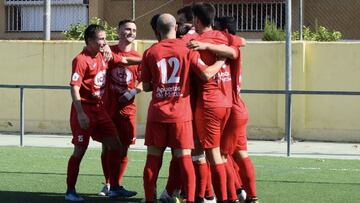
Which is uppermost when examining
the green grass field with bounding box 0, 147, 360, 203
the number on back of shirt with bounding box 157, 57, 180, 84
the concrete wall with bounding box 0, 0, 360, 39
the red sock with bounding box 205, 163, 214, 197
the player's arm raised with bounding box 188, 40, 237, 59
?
the concrete wall with bounding box 0, 0, 360, 39

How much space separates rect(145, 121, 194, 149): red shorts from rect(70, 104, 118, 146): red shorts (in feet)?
4.47

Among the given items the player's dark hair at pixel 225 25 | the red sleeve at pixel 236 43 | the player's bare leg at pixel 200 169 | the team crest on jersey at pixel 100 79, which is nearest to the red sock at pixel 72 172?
the team crest on jersey at pixel 100 79

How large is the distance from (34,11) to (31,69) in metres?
9.16

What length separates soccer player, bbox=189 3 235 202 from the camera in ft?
28.0

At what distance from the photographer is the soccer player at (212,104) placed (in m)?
8.54

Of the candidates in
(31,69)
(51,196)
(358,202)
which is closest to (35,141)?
(31,69)

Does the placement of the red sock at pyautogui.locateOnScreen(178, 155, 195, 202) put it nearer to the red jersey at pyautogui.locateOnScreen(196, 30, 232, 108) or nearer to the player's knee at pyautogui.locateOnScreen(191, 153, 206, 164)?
the player's knee at pyautogui.locateOnScreen(191, 153, 206, 164)

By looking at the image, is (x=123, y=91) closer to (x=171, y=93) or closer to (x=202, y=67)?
(x=171, y=93)

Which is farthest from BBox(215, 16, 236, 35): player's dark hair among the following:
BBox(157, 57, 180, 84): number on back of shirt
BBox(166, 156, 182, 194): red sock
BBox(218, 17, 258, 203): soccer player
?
BBox(166, 156, 182, 194): red sock

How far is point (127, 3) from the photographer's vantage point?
27.7m

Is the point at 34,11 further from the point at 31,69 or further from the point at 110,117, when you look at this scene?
the point at 110,117

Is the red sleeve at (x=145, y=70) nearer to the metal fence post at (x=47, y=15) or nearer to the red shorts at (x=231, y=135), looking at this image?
the red shorts at (x=231, y=135)

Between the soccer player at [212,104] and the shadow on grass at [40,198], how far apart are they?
159cm

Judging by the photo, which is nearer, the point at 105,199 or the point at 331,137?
the point at 105,199
